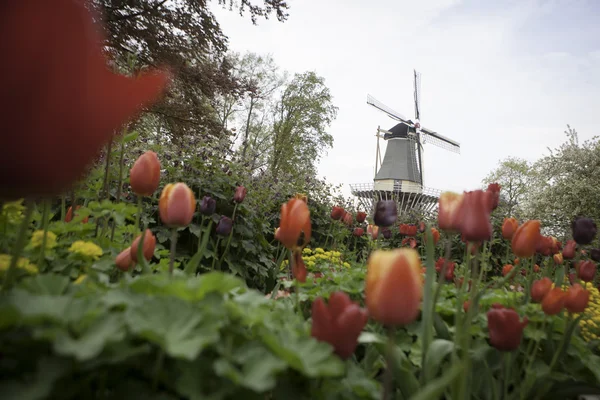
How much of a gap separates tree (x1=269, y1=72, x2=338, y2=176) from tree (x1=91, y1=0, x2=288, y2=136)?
570 inches

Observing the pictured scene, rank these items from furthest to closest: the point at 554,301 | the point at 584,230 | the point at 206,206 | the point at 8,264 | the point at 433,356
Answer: the point at 206,206, the point at 584,230, the point at 554,301, the point at 433,356, the point at 8,264

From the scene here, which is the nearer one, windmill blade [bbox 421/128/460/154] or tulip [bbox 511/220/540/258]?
tulip [bbox 511/220/540/258]

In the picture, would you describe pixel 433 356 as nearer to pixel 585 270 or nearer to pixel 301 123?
pixel 585 270

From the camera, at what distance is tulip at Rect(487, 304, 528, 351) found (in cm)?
93

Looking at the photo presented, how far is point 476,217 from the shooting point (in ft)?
3.39

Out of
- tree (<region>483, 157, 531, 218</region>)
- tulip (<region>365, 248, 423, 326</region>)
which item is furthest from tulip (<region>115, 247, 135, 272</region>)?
tree (<region>483, 157, 531, 218</region>)

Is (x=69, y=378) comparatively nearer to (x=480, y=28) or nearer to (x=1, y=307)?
(x=1, y=307)

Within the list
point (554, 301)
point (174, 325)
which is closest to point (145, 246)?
point (174, 325)

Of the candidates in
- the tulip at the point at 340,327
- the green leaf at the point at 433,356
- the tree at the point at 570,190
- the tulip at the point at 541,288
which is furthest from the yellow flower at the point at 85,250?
the tree at the point at 570,190

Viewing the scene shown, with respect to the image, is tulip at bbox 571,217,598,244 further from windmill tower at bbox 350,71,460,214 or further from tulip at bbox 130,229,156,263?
windmill tower at bbox 350,71,460,214

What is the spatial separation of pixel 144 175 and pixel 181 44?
632 cm

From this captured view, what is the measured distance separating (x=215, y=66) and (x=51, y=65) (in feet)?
25.2

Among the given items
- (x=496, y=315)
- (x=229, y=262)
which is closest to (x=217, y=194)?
(x=229, y=262)

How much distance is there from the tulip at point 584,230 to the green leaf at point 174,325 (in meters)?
1.79
